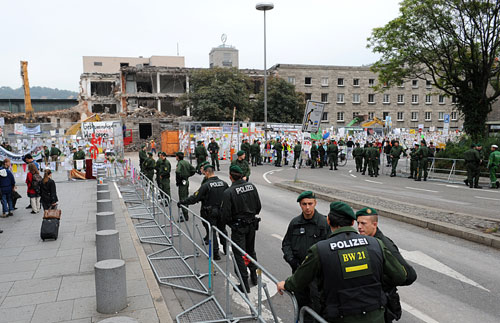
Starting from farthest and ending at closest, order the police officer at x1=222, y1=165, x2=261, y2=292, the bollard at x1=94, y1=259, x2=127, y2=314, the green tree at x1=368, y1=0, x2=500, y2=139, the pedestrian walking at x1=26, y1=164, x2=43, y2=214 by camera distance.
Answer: the green tree at x1=368, y1=0, x2=500, y2=139
the pedestrian walking at x1=26, y1=164, x2=43, y2=214
the police officer at x1=222, y1=165, x2=261, y2=292
the bollard at x1=94, y1=259, x2=127, y2=314

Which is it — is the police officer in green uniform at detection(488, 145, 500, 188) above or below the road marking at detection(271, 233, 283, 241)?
above

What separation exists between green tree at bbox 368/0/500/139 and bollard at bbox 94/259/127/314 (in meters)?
21.9

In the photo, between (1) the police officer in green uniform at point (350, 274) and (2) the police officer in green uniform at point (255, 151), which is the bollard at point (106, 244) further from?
(2) the police officer in green uniform at point (255, 151)

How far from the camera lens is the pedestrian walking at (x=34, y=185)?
11.3m

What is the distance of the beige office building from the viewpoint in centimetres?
5388

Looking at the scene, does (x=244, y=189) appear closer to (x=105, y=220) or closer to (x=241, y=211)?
(x=241, y=211)

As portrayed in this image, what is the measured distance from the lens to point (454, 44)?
21641mm

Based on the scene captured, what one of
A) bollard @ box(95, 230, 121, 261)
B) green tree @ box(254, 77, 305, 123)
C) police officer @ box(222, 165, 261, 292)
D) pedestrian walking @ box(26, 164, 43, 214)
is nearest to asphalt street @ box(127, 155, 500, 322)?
police officer @ box(222, 165, 261, 292)

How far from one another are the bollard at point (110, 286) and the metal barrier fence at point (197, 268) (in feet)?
2.81

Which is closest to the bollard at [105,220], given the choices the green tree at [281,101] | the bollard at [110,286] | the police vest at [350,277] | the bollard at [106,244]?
the bollard at [106,244]

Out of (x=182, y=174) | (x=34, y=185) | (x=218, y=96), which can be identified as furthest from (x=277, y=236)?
(x=218, y=96)

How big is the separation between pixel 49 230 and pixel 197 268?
4.21m

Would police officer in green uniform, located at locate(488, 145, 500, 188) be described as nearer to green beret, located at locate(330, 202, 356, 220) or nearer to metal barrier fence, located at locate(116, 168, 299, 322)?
metal barrier fence, located at locate(116, 168, 299, 322)

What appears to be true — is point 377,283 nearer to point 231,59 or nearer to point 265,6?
point 265,6
